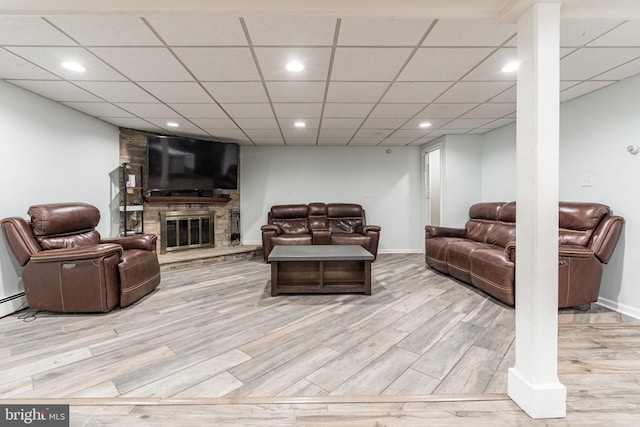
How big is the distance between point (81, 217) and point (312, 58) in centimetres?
308

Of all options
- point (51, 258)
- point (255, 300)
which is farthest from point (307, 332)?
point (51, 258)

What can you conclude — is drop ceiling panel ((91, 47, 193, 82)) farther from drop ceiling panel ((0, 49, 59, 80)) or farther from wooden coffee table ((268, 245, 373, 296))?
wooden coffee table ((268, 245, 373, 296))

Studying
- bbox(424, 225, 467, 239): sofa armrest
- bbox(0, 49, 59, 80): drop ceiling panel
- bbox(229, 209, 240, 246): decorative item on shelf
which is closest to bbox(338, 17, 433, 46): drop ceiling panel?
bbox(0, 49, 59, 80): drop ceiling panel

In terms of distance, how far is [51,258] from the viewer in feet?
7.83

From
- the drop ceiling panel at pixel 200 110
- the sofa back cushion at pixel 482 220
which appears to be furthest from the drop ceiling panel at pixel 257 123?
the sofa back cushion at pixel 482 220

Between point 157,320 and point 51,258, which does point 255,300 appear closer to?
point 157,320

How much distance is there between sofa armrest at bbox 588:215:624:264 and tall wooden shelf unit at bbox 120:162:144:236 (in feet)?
19.0

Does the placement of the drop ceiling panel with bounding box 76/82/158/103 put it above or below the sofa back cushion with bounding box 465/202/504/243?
above

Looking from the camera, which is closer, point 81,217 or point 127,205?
point 81,217

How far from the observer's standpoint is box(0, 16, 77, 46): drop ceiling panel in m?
1.67

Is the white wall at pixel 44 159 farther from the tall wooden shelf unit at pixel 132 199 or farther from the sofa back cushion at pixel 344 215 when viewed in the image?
the sofa back cushion at pixel 344 215

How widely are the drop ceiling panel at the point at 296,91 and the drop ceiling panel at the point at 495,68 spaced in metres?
1.40

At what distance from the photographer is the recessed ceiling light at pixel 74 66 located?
7.22 feet

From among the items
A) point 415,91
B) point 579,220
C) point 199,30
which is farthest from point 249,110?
point 579,220
